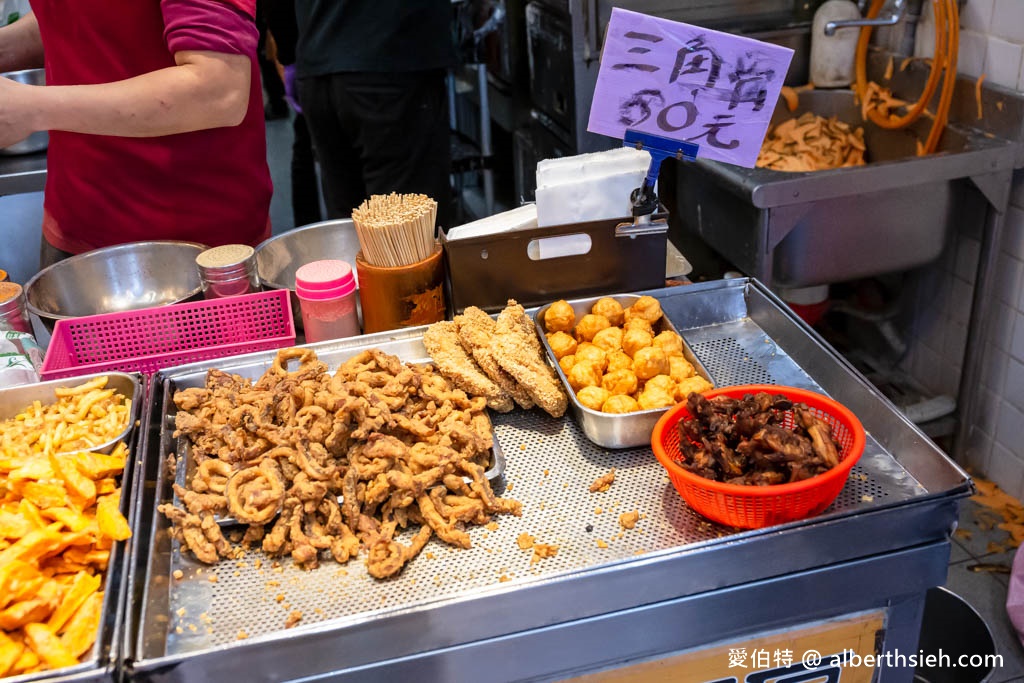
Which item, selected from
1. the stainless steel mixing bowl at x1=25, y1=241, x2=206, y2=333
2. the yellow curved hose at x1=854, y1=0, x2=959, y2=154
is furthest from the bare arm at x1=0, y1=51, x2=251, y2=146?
the yellow curved hose at x1=854, y1=0, x2=959, y2=154

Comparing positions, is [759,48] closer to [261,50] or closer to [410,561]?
[410,561]

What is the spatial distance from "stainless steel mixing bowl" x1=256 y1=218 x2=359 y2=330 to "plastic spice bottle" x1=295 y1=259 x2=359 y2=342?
8.7 inches

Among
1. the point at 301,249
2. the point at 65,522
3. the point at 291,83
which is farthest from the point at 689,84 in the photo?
the point at 291,83

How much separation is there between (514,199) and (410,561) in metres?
3.67

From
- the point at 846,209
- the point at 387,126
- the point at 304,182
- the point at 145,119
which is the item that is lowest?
the point at 304,182

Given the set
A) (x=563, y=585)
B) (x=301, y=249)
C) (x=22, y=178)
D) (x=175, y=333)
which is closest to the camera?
(x=563, y=585)

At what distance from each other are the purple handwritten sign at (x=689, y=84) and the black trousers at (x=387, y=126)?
1.54 meters

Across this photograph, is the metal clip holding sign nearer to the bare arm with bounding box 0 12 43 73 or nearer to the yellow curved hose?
the yellow curved hose

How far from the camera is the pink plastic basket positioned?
163 cm

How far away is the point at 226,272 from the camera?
1.71m

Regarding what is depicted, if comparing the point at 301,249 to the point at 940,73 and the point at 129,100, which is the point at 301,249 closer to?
the point at 129,100

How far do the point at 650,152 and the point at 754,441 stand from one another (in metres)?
0.68

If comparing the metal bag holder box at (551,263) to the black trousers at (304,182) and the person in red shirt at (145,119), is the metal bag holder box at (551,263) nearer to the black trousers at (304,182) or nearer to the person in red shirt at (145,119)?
the person in red shirt at (145,119)

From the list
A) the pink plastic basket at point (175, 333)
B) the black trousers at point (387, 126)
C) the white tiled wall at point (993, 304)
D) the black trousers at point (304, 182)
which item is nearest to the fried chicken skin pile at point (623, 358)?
the pink plastic basket at point (175, 333)
